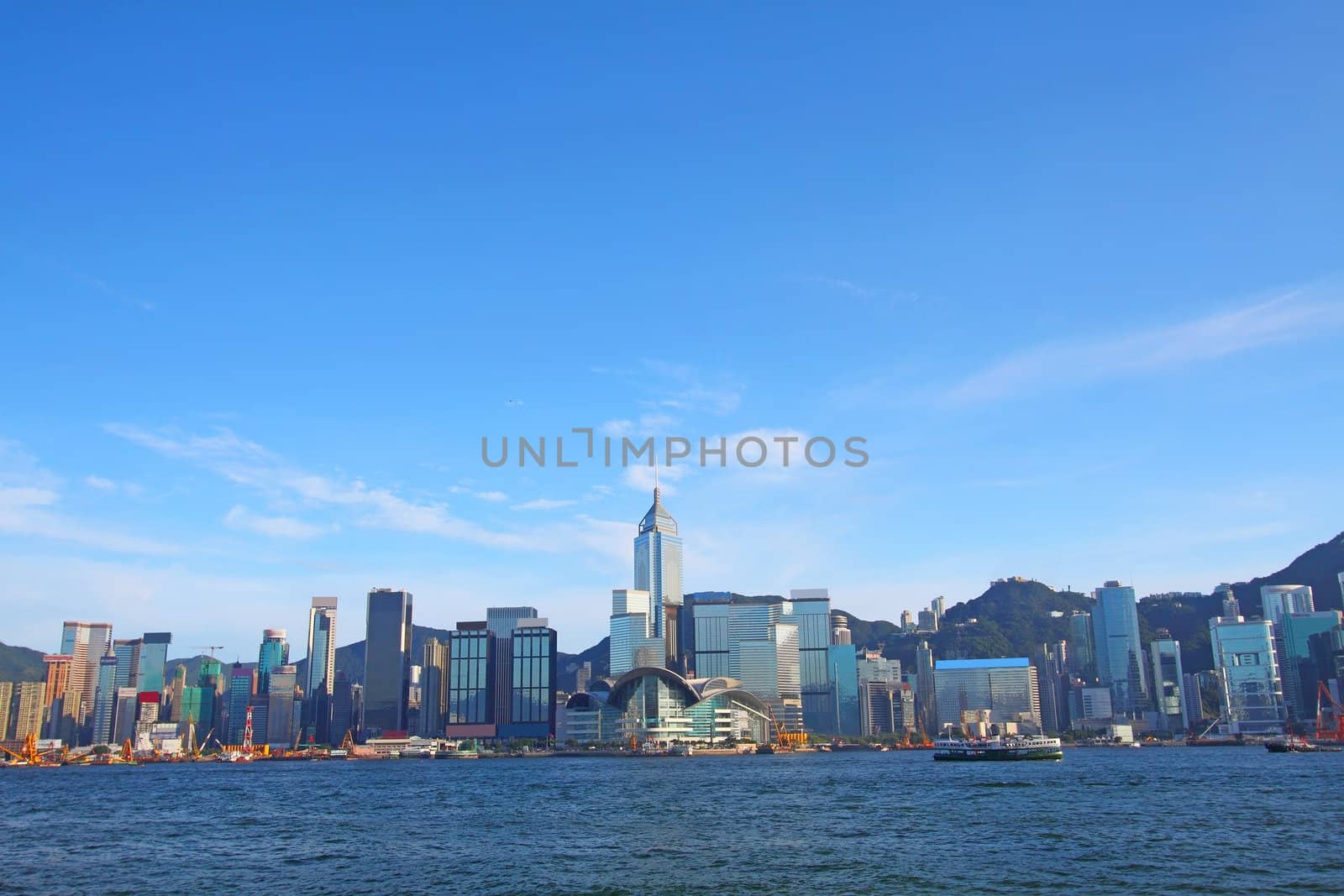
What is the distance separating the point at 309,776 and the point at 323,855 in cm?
10480

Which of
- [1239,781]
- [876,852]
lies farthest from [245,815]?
[1239,781]

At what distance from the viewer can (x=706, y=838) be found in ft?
191

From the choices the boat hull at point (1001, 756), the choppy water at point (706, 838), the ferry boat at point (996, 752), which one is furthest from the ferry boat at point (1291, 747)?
the choppy water at point (706, 838)

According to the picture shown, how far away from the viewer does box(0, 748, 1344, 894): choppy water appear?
44719 mm

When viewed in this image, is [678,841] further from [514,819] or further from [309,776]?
[309,776]

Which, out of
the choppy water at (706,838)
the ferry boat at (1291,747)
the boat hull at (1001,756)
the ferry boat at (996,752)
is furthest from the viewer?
the ferry boat at (1291,747)

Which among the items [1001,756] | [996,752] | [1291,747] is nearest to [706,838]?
[1001,756]

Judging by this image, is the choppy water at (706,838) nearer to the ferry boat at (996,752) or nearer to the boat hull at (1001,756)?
the boat hull at (1001,756)

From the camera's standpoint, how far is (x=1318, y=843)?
51625mm

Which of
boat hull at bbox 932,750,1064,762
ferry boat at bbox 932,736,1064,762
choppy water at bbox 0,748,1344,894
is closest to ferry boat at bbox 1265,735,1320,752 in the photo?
ferry boat at bbox 932,736,1064,762

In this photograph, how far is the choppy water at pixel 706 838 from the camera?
44719mm

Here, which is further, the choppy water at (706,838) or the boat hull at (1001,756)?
the boat hull at (1001,756)

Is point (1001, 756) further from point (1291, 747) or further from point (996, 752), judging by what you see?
point (1291, 747)

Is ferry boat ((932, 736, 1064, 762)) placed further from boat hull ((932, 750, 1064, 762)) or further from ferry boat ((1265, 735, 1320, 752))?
ferry boat ((1265, 735, 1320, 752))
